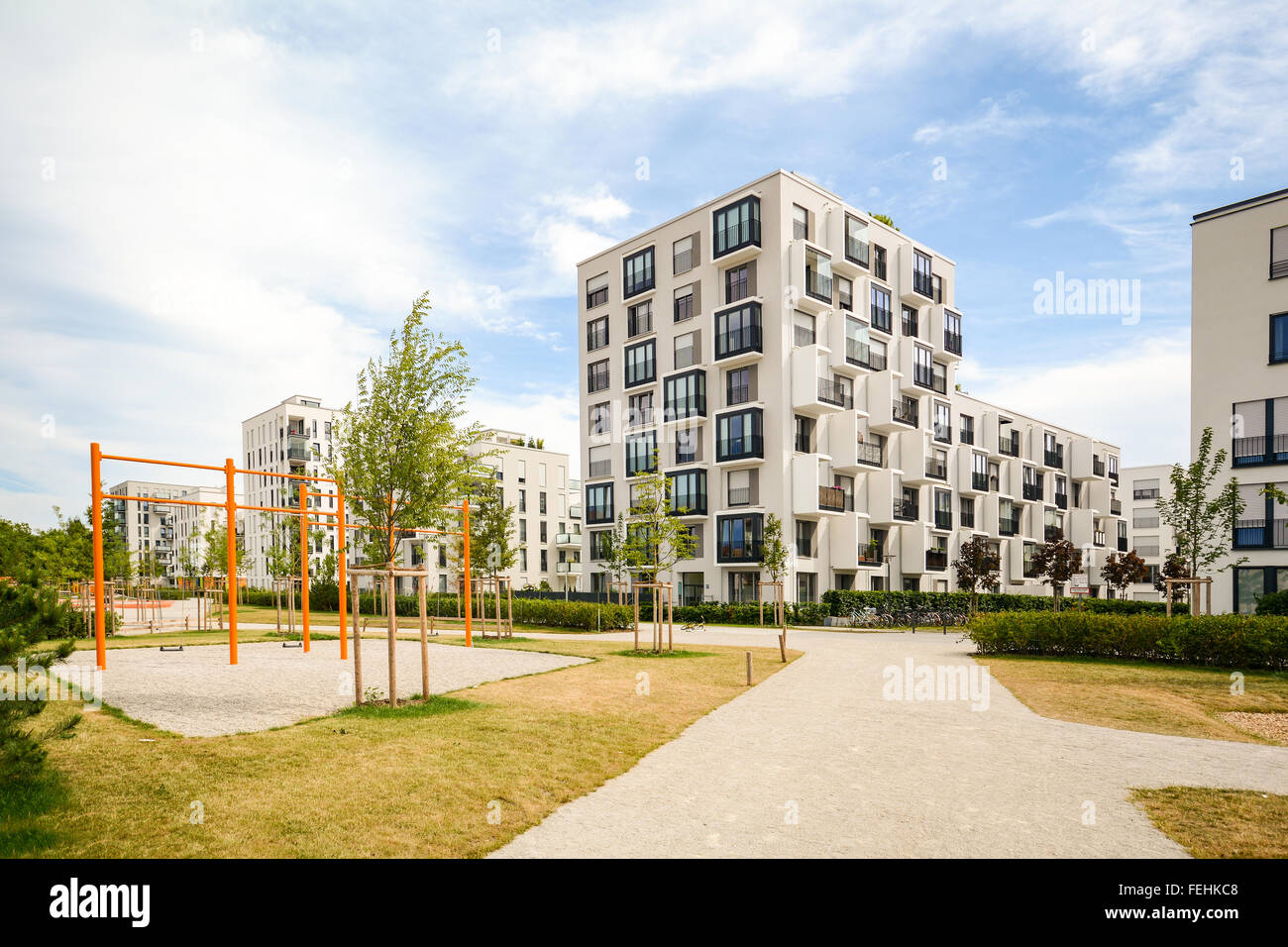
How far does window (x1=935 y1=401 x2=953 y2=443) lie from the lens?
52594mm

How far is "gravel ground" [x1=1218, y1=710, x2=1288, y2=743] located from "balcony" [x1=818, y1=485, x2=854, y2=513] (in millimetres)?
28844

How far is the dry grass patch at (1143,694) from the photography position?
452 inches

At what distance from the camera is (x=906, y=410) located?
48.3 metres

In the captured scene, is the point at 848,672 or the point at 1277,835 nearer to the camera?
the point at 1277,835

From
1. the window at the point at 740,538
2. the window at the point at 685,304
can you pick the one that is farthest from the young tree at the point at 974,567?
the window at the point at 685,304

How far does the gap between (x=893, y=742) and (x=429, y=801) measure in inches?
249

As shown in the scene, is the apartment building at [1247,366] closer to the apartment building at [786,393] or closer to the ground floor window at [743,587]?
the apartment building at [786,393]

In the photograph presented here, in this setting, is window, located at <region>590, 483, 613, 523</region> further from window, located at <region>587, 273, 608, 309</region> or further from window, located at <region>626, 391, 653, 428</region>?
window, located at <region>587, 273, 608, 309</region>

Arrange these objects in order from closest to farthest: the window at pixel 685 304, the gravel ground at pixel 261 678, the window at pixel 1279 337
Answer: the gravel ground at pixel 261 678 → the window at pixel 1279 337 → the window at pixel 685 304

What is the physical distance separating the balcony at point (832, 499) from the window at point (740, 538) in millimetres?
3678

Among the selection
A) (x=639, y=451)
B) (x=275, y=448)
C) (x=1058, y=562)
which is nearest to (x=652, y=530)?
(x=639, y=451)
